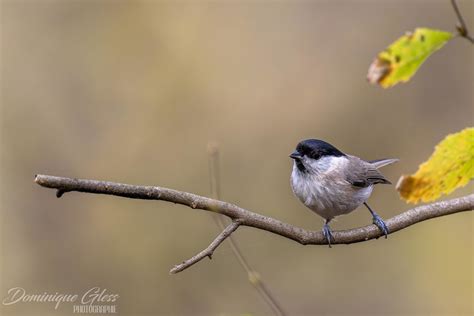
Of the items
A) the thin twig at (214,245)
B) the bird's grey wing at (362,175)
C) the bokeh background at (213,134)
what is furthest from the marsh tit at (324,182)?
the bokeh background at (213,134)

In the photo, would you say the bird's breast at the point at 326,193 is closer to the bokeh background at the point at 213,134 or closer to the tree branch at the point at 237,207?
the tree branch at the point at 237,207

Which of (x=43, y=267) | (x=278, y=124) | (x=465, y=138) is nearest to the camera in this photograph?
(x=465, y=138)

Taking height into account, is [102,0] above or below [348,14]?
below

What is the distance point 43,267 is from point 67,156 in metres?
1.27

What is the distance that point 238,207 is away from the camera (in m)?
2.15

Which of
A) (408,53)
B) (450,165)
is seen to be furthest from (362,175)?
(408,53)

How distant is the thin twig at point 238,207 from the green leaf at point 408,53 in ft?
2.88

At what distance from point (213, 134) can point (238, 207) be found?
4601 mm

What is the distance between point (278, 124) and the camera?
689 cm

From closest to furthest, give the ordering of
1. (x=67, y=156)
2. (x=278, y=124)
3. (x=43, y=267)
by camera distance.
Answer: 1. (x=43, y=267)
2. (x=67, y=156)
3. (x=278, y=124)

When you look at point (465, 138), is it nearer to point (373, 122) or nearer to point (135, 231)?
point (135, 231)

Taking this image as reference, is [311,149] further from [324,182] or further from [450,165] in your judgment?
[450,165]

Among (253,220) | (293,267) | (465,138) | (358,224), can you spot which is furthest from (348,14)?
(465,138)

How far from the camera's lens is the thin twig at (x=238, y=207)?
5.80 feet
